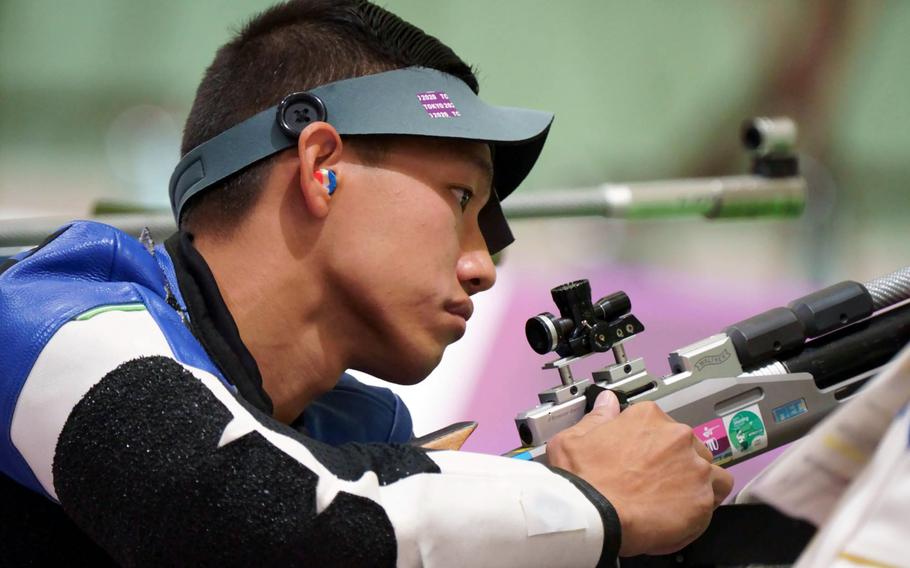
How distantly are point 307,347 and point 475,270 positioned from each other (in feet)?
0.66

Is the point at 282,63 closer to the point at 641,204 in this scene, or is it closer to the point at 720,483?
the point at 720,483

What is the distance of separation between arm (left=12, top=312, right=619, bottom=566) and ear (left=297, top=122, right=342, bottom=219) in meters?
0.27

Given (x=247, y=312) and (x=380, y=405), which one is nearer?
(x=247, y=312)

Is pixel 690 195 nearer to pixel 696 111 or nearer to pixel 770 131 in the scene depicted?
pixel 770 131

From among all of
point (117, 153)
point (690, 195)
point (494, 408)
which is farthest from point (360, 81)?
point (117, 153)

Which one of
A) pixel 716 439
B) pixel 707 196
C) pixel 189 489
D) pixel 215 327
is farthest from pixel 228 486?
pixel 707 196

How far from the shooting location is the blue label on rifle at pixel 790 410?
4.53 feet

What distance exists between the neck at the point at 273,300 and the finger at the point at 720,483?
0.42 metres

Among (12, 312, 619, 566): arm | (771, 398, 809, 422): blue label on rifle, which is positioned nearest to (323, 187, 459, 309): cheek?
(12, 312, 619, 566): arm

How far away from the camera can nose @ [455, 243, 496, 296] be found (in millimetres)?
1264

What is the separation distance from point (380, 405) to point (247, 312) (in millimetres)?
343

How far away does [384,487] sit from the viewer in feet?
3.04

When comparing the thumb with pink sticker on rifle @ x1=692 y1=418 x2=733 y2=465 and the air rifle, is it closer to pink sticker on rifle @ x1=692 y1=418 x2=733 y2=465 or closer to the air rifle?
the air rifle

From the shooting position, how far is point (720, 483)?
1.12 meters
